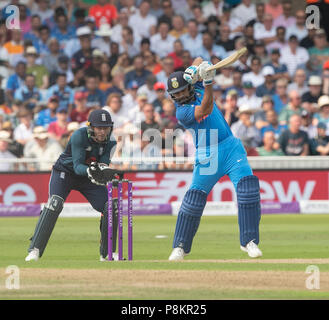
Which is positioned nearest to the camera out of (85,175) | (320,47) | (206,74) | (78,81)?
(206,74)

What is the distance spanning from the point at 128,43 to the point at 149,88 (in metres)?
1.76

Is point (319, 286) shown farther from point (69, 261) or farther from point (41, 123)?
point (41, 123)

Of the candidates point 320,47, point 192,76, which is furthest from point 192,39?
point 192,76

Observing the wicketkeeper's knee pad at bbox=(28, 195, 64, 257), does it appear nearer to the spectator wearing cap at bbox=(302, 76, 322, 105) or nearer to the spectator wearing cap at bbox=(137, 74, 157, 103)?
the spectator wearing cap at bbox=(137, 74, 157, 103)

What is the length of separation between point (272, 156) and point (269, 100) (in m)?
1.47

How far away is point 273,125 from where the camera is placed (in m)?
18.3

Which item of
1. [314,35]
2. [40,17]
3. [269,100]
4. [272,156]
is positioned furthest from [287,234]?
[40,17]

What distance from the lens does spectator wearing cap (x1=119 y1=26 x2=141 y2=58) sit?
20578mm

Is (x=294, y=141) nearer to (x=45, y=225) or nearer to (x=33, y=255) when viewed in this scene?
(x=45, y=225)

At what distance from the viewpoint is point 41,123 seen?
61.7 feet

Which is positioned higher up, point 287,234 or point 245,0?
point 245,0

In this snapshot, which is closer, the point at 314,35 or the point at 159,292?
the point at 159,292

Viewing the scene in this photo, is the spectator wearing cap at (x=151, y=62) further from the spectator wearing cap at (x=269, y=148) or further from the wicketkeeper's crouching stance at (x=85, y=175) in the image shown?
the wicketkeeper's crouching stance at (x=85, y=175)

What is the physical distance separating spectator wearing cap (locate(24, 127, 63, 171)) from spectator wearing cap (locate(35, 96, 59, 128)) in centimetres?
107
